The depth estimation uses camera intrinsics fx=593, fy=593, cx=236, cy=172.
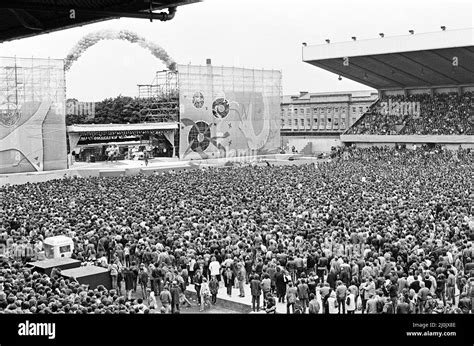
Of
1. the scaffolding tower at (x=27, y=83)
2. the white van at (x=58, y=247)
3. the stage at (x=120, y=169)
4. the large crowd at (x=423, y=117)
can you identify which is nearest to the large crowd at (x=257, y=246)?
the white van at (x=58, y=247)

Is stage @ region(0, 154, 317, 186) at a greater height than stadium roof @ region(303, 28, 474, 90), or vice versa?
stadium roof @ region(303, 28, 474, 90)

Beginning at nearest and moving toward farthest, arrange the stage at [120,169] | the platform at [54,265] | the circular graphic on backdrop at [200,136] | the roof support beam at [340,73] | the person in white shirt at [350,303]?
the person in white shirt at [350,303]
the platform at [54,265]
the stage at [120,169]
the roof support beam at [340,73]
the circular graphic on backdrop at [200,136]

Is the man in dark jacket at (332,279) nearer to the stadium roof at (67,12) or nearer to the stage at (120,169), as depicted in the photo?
the stadium roof at (67,12)

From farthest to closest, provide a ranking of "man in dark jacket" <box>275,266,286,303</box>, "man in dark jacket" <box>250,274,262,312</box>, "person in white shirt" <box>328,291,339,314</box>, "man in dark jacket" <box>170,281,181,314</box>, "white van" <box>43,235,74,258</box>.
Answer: "white van" <box>43,235,74,258</box> → "man in dark jacket" <box>275,266,286,303</box> → "man in dark jacket" <box>250,274,262,312</box> → "man in dark jacket" <box>170,281,181,314</box> → "person in white shirt" <box>328,291,339,314</box>

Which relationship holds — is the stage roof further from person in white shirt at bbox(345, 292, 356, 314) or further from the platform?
person in white shirt at bbox(345, 292, 356, 314)

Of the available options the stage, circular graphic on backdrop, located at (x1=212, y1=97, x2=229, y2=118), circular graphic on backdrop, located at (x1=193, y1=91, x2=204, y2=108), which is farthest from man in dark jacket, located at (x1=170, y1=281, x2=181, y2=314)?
circular graphic on backdrop, located at (x1=212, y1=97, x2=229, y2=118)

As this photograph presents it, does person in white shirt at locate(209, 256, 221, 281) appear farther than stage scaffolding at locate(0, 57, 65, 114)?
No

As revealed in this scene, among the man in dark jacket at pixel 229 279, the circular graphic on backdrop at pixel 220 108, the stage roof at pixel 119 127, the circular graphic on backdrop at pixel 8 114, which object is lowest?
the man in dark jacket at pixel 229 279

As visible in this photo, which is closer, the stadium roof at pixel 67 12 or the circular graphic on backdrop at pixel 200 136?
the stadium roof at pixel 67 12
